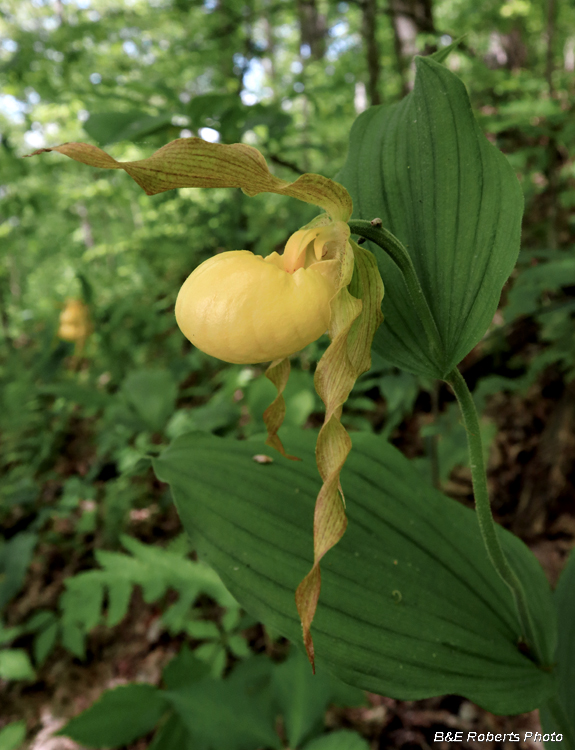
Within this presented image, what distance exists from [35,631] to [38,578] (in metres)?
0.30

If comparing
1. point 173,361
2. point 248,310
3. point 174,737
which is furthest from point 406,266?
point 173,361

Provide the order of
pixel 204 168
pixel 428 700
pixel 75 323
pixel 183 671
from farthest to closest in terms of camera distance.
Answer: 1. pixel 75 323
2. pixel 428 700
3. pixel 183 671
4. pixel 204 168

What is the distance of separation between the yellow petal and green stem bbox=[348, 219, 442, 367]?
116 millimetres

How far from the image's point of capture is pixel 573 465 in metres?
1.67

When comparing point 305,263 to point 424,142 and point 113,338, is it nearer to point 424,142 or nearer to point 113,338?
point 424,142

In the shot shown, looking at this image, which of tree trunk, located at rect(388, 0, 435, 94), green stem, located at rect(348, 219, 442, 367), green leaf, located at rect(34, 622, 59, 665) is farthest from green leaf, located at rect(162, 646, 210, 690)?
tree trunk, located at rect(388, 0, 435, 94)

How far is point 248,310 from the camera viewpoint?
65 centimetres

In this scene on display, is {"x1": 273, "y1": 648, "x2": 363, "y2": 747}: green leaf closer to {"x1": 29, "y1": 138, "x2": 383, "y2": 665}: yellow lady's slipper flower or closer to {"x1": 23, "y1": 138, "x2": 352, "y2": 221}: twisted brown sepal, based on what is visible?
{"x1": 29, "y1": 138, "x2": 383, "y2": 665}: yellow lady's slipper flower

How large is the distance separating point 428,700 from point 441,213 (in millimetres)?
1375

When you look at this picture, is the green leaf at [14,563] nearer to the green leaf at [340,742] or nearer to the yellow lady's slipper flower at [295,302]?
the green leaf at [340,742]

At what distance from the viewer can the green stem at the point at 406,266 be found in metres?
0.65

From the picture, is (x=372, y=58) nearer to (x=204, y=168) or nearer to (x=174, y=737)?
(x=204, y=168)

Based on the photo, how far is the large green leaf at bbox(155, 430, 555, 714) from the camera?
771mm

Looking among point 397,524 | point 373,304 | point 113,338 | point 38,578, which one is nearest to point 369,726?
point 397,524
